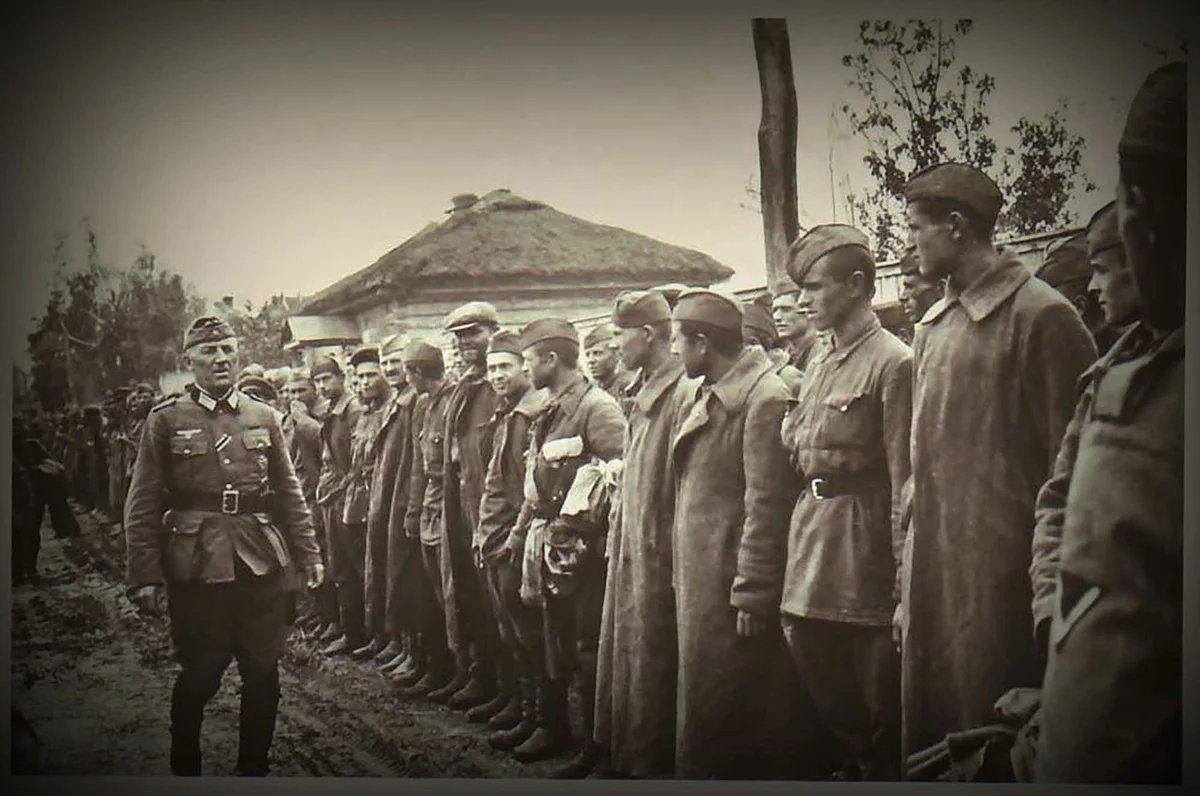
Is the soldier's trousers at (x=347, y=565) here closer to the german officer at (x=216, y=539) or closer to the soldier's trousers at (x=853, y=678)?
the german officer at (x=216, y=539)

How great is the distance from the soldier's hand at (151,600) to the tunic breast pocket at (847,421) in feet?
7.22

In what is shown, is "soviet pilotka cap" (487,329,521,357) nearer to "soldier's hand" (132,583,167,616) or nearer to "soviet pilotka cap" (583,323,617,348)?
"soviet pilotka cap" (583,323,617,348)

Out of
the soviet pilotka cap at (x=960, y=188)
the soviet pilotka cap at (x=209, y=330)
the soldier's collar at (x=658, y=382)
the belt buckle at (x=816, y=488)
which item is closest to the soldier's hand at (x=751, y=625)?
the belt buckle at (x=816, y=488)

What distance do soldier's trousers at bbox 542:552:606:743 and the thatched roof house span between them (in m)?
0.85

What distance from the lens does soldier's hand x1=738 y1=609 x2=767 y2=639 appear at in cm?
468

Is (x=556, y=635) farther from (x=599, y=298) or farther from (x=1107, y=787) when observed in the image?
(x=1107, y=787)

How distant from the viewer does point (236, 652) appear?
509cm

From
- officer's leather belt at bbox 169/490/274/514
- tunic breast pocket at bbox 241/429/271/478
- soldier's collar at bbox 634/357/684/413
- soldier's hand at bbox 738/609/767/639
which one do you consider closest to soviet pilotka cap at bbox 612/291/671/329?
soldier's collar at bbox 634/357/684/413

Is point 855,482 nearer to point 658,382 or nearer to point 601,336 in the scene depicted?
point 658,382

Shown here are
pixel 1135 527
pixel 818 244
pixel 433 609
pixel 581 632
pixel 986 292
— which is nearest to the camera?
pixel 986 292

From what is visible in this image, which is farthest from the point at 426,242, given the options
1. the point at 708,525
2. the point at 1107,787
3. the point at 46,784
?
the point at 1107,787

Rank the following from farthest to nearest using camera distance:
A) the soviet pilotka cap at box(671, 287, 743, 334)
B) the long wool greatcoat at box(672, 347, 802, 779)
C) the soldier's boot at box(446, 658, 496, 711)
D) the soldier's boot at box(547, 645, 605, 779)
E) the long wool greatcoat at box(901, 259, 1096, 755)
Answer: the soldier's boot at box(446, 658, 496, 711), the soldier's boot at box(547, 645, 605, 779), the soviet pilotka cap at box(671, 287, 743, 334), the long wool greatcoat at box(672, 347, 802, 779), the long wool greatcoat at box(901, 259, 1096, 755)

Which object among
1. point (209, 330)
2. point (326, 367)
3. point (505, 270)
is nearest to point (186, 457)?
point (209, 330)

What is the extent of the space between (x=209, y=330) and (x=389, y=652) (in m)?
1.20
